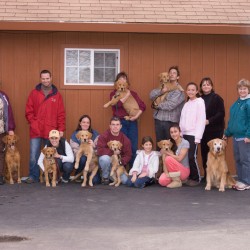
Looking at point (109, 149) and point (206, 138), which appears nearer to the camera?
point (109, 149)

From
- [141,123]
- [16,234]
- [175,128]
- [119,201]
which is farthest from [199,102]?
[16,234]

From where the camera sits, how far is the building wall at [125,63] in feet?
38.4

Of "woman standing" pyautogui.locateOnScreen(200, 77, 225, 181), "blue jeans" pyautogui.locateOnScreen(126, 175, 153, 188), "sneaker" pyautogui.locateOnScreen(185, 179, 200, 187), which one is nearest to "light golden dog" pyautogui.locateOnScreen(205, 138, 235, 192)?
"sneaker" pyautogui.locateOnScreen(185, 179, 200, 187)

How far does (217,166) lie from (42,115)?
3.17 metres

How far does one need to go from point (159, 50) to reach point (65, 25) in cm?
195

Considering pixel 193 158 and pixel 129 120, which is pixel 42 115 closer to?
pixel 129 120

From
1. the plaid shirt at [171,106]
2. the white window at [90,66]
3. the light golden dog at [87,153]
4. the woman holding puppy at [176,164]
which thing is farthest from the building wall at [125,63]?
the woman holding puppy at [176,164]

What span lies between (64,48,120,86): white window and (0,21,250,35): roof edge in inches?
30.6

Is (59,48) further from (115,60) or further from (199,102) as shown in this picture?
(199,102)

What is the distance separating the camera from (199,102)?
417 inches

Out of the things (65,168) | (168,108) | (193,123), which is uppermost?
(168,108)

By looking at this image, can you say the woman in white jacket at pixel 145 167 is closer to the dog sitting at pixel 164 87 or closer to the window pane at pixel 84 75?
the dog sitting at pixel 164 87

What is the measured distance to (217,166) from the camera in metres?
10.3

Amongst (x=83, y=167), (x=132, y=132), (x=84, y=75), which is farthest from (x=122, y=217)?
(x=84, y=75)
